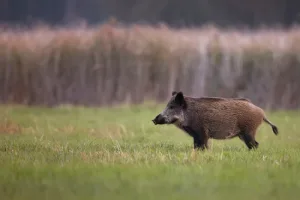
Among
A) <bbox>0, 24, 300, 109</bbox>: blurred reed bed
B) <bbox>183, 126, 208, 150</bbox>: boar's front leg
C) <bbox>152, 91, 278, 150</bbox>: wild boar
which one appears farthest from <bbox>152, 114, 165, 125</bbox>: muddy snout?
<bbox>0, 24, 300, 109</bbox>: blurred reed bed

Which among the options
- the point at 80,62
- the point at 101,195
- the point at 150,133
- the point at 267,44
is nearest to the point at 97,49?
the point at 80,62

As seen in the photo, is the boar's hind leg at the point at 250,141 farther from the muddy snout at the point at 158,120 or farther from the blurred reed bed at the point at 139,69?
the blurred reed bed at the point at 139,69

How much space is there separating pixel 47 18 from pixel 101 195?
1161 inches

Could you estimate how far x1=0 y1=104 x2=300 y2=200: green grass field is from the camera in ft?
20.3

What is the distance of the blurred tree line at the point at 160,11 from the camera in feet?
109

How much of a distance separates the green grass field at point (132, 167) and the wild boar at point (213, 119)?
1.19 ft

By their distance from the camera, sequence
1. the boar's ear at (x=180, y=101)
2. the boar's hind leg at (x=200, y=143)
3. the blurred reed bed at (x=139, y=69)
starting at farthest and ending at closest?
1. the blurred reed bed at (x=139, y=69)
2. the boar's ear at (x=180, y=101)
3. the boar's hind leg at (x=200, y=143)

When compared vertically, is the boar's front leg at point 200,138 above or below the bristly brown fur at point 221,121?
below

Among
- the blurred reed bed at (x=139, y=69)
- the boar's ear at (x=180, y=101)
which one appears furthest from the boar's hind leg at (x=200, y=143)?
the blurred reed bed at (x=139, y=69)

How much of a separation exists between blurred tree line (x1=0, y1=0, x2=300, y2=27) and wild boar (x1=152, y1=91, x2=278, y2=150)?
2355 cm

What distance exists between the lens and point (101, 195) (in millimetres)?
5969

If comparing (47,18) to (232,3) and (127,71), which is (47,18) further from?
(127,71)

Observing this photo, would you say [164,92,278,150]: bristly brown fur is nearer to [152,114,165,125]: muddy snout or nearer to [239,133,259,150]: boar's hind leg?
[239,133,259,150]: boar's hind leg

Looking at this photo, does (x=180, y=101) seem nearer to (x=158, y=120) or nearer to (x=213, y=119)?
(x=158, y=120)
